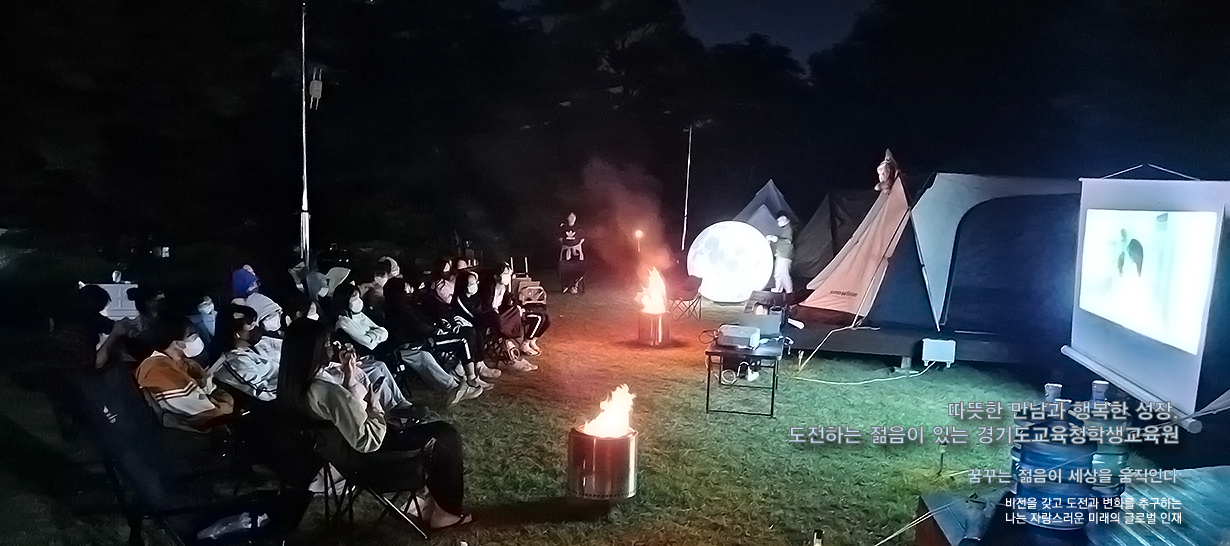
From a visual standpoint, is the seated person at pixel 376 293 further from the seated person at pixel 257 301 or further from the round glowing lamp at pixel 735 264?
the round glowing lamp at pixel 735 264

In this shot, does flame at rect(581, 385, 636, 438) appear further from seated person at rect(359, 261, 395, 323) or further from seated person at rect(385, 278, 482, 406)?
seated person at rect(359, 261, 395, 323)

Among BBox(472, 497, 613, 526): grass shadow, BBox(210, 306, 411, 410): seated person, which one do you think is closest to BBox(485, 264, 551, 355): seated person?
BBox(210, 306, 411, 410): seated person

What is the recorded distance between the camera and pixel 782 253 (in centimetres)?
594

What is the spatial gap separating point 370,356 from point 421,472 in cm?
114

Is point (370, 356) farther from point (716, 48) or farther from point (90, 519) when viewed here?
point (716, 48)

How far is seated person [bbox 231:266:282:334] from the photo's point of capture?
8.84 feet

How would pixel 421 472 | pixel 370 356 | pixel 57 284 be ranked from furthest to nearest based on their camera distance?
pixel 57 284, pixel 370 356, pixel 421 472

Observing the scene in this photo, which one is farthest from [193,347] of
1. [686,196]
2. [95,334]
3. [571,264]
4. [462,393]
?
[686,196]

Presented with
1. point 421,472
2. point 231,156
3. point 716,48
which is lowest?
point 421,472

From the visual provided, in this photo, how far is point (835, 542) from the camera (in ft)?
6.42

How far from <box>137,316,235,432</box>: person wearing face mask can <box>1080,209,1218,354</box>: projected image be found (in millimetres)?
2665

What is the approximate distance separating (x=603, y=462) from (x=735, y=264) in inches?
146

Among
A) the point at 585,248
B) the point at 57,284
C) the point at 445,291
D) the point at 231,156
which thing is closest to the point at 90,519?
the point at 445,291

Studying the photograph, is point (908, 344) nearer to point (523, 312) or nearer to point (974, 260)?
point (974, 260)
